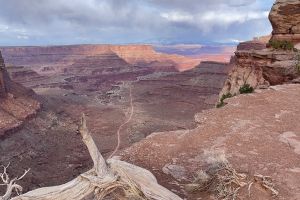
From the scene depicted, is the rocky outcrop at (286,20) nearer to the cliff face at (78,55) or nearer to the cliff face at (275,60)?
the cliff face at (275,60)

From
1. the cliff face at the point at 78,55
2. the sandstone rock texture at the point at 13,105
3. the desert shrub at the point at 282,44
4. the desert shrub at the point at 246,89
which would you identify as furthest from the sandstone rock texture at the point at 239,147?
the cliff face at the point at 78,55

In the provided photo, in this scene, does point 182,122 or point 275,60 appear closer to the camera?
point 275,60

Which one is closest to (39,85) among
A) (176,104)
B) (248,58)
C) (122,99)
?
(122,99)

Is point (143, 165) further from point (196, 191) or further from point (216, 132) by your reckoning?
point (216, 132)

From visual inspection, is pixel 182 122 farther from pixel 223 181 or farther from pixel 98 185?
pixel 98 185

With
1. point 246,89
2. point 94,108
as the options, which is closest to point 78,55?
point 94,108
